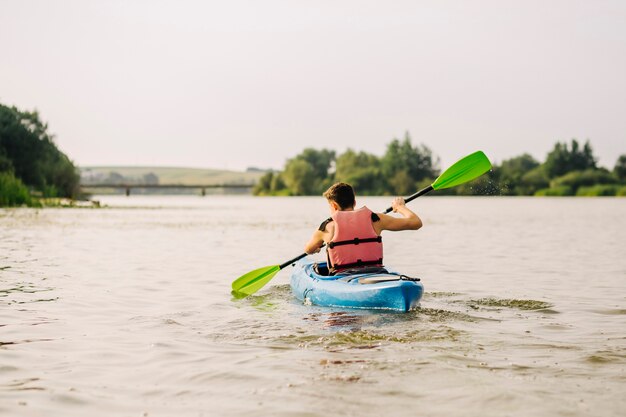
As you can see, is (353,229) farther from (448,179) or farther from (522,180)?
(522,180)

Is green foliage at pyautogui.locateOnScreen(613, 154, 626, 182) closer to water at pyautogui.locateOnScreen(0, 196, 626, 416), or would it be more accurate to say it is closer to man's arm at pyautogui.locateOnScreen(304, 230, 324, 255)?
water at pyautogui.locateOnScreen(0, 196, 626, 416)

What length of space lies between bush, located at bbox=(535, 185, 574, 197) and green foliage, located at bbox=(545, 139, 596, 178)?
10.5 metres

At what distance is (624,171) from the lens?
99.0 metres

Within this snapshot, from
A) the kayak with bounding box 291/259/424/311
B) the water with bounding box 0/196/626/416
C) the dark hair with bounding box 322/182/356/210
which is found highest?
the dark hair with bounding box 322/182/356/210

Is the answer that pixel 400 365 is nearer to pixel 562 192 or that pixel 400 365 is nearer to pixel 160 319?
pixel 160 319

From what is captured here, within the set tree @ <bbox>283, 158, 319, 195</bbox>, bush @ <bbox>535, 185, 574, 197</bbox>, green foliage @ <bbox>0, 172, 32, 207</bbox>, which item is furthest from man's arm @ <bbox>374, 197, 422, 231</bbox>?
tree @ <bbox>283, 158, 319, 195</bbox>

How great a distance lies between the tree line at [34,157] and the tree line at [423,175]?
60.5 m

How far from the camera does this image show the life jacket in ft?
27.3

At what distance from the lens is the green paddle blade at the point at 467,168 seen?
1078 centimetres

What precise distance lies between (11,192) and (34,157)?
826 cm

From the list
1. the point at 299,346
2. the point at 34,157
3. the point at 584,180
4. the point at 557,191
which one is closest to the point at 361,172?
the point at 557,191

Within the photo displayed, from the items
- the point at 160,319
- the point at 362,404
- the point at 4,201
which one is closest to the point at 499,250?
the point at 160,319

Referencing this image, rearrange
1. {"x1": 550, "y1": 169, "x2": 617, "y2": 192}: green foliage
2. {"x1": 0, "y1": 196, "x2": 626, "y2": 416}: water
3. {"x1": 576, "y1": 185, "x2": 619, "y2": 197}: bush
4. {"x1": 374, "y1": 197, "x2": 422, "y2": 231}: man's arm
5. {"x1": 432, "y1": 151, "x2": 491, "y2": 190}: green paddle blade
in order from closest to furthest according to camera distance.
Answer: {"x1": 0, "y1": 196, "x2": 626, "y2": 416}: water
{"x1": 374, "y1": 197, "x2": 422, "y2": 231}: man's arm
{"x1": 432, "y1": 151, "x2": 491, "y2": 190}: green paddle blade
{"x1": 576, "y1": 185, "x2": 619, "y2": 197}: bush
{"x1": 550, "y1": 169, "x2": 617, "y2": 192}: green foliage

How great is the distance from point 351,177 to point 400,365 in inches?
4242
